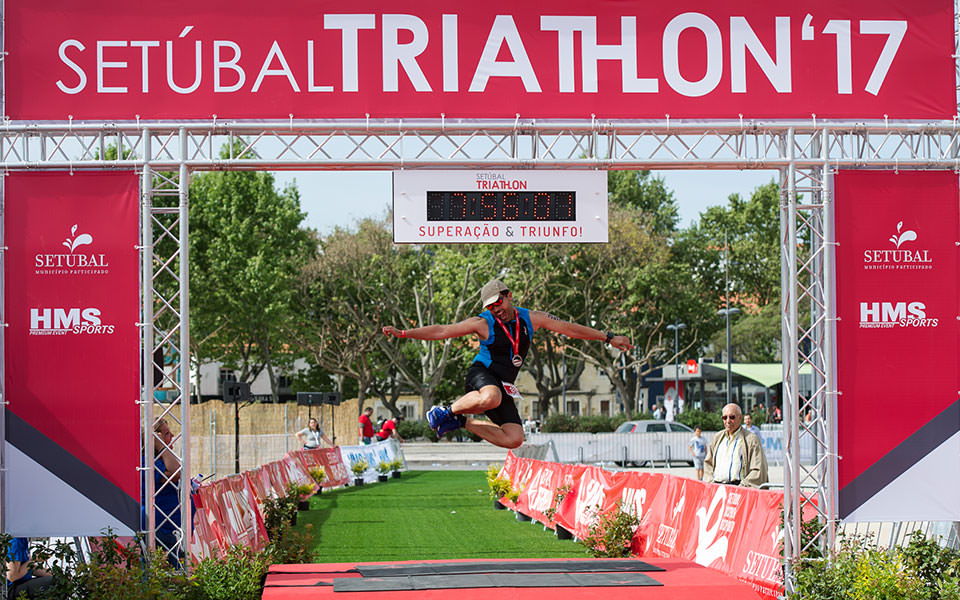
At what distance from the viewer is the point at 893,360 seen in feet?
32.6

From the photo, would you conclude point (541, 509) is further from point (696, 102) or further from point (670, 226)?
point (670, 226)

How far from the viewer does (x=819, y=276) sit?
10008mm

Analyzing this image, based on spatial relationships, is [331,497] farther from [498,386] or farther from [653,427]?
[653,427]

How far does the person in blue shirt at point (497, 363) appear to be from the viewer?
9.37 metres

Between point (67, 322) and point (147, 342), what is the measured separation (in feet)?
2.69

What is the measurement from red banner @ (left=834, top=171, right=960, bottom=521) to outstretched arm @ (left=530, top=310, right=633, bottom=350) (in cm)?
221

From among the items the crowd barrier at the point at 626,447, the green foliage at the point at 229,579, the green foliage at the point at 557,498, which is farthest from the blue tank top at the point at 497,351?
the crowd barrier at the point at 626,447

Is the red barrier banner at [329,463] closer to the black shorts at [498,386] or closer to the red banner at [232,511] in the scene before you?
the red banner at [232,511]

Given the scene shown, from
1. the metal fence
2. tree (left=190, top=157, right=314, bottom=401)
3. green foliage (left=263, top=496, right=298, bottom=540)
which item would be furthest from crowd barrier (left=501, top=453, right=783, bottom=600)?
tree (left=190, top=157, right=314, bottom=401)

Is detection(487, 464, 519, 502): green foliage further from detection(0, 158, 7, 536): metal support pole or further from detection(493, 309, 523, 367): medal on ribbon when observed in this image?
detection(0, 158, 7, 536): metal support pole

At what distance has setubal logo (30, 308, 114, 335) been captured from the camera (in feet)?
30.9

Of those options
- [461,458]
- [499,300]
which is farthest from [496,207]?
[461,458]

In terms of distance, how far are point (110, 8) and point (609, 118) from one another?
486 centimetres

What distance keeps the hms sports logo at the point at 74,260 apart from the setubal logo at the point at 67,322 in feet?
1.17
